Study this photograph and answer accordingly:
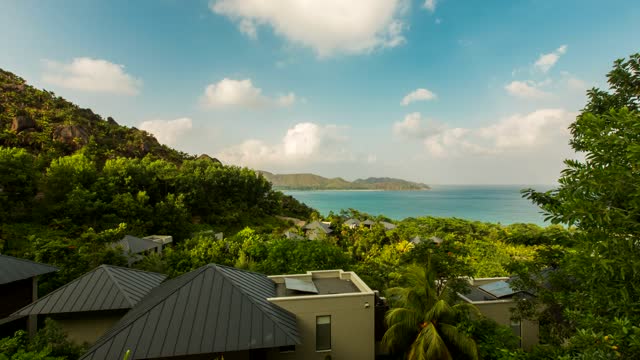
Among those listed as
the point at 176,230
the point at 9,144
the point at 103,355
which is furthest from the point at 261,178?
the point at 103,355

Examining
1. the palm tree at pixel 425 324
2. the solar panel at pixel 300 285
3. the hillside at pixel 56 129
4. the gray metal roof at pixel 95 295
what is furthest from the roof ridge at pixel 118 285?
the hillside at pixel 56 129

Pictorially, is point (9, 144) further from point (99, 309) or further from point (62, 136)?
point (99, 309)

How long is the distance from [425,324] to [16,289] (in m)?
16.7

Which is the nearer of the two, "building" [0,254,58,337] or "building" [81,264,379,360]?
"building" [81,264,379,360]

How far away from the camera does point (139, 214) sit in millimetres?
35594

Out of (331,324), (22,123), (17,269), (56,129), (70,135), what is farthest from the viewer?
(70,135)

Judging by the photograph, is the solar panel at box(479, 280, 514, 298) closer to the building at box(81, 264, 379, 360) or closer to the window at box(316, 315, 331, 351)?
the building at box(81, 264, 379, 360)

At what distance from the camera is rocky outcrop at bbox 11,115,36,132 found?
4309 centimetres

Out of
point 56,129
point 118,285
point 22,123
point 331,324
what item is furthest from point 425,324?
point 22,123

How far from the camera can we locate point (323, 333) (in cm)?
1108

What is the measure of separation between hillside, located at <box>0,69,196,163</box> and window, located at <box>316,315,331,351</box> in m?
47.5

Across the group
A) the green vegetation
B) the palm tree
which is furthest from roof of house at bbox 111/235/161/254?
the palm tree

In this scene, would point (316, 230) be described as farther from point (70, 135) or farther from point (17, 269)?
point (70, 135)

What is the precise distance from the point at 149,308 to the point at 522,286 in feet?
42.1
